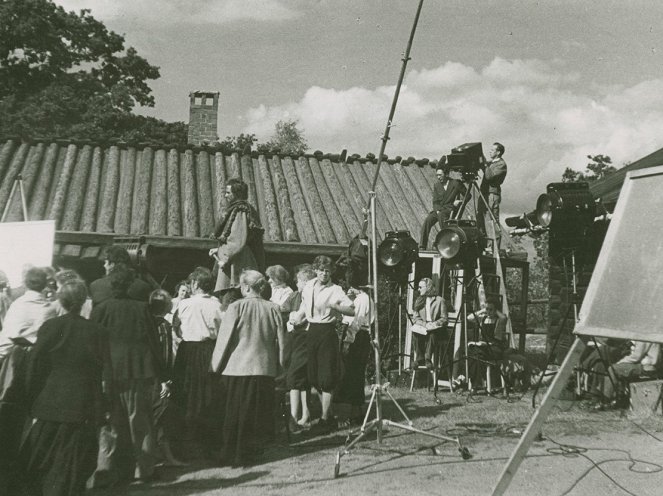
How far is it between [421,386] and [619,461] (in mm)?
4625

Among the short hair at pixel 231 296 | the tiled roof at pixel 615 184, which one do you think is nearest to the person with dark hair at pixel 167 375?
the short hair at pixel 231 296

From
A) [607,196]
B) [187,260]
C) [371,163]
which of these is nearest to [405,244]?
[607,196]

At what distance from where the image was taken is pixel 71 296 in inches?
195

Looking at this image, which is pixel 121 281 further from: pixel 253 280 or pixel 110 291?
pixel 253 280

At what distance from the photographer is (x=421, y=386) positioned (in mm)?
10484

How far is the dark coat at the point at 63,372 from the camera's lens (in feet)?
15.7

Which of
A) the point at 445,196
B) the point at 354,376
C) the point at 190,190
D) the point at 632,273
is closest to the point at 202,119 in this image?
the point at 190,190

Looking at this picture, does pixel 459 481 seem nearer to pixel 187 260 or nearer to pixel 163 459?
pixel 163 459

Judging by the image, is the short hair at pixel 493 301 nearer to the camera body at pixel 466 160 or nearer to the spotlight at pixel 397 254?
the camera body at pixel 466 160

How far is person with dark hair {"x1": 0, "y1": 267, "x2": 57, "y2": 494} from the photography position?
16.7 feet

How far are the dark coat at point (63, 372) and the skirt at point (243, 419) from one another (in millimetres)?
1555

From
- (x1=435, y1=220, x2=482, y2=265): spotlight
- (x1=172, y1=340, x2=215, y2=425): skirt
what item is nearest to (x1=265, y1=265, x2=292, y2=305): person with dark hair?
(x1=172, y1=340, x2=215, y2=425): skirt

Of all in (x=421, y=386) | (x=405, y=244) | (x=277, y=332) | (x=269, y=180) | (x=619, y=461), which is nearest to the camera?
(x=619, y=461)

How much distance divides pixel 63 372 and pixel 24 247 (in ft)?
8.28
